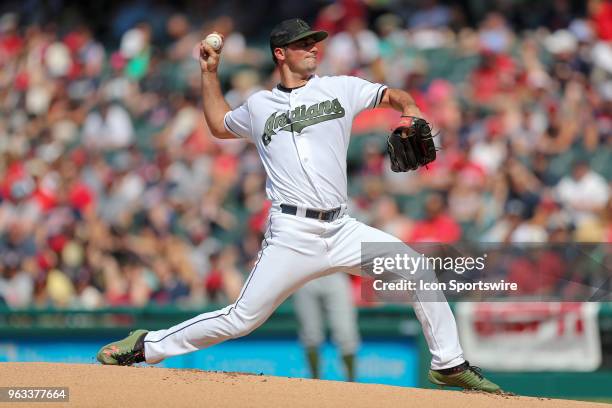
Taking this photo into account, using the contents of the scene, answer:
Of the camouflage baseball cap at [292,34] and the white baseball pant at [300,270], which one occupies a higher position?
the camouflage baseball cap at [292,34]

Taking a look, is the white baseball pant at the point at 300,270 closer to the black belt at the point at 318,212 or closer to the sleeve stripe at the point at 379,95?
the black belt at the point at 318,212

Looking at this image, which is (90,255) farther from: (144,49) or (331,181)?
(331,181)

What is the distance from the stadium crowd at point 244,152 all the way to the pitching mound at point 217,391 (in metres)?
4.16

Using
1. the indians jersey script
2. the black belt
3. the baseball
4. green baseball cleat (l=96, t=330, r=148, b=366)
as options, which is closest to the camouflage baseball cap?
the indians jersey script

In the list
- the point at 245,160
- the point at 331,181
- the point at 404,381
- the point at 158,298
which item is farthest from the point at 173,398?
the point at 245,160

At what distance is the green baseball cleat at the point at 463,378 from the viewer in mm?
5402

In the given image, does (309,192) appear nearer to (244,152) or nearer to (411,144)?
(411,144)

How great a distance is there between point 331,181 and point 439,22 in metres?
7.99

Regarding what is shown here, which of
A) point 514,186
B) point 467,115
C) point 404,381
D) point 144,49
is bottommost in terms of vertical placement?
point 404,381

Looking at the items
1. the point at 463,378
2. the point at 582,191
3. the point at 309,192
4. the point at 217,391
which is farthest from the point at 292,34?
the point at 582,191

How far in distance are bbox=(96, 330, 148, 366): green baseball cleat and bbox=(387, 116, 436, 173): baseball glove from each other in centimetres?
161

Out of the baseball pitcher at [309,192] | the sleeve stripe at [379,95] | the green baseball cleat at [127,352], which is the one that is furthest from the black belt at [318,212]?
the green baseball cleat at [127,352]

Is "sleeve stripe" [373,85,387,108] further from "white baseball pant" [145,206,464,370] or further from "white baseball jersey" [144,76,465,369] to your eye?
"white baseball pant" [145,206,464,370]

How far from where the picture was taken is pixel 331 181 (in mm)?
5348
